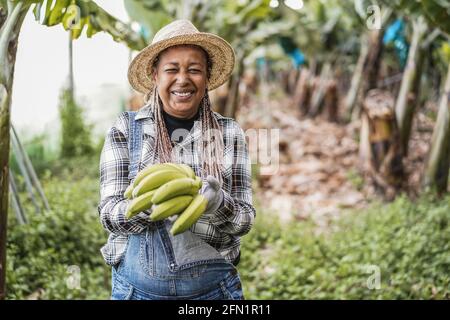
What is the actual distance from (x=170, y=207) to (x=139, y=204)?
0.08m

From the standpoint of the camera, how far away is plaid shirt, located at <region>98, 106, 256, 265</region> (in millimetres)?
1610

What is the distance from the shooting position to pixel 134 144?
1.72 m

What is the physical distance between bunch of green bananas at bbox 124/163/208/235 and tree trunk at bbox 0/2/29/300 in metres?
1.28

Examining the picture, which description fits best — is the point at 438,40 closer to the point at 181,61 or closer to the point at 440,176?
the point at 440,176

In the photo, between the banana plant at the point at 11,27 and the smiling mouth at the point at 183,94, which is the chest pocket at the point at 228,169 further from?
the banana plant at the point at 11,27

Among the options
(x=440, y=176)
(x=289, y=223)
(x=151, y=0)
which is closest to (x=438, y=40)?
(x=440, y=176)

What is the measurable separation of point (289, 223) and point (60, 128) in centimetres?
166

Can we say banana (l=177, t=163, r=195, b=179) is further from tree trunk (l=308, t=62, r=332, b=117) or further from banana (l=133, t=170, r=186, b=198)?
tree trunk (l=308, t=62, r=332, b=117)

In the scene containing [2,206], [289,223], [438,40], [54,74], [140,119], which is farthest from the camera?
[438,40]

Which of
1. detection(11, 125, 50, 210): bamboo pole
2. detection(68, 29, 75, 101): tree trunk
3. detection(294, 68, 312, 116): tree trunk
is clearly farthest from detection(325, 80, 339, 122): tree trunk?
detection(11, 125, 50, 210): bamboo pole

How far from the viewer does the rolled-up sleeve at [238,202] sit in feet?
5.28

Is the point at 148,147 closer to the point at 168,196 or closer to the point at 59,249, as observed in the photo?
the point at 168,196

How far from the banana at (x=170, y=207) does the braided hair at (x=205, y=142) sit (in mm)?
209

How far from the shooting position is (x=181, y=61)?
5.79ft
